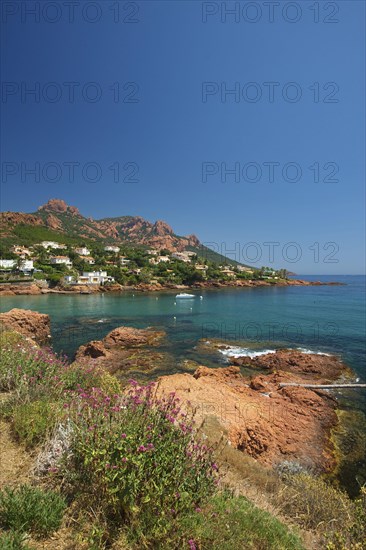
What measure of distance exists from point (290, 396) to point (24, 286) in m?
68.8

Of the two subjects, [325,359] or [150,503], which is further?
[325,359]

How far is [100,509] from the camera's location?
3.07 m

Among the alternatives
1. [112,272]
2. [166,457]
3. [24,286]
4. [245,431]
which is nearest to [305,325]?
[245,431]

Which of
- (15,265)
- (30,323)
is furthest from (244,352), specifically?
(15,265)

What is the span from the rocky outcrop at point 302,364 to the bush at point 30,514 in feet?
56.7

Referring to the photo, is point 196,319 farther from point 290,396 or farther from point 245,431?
point 245,431

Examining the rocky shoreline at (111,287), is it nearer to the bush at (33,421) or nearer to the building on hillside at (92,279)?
the building on hillside at (92,279)

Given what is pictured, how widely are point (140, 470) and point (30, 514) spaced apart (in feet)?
3.94

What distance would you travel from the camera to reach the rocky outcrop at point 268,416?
29.7 feet

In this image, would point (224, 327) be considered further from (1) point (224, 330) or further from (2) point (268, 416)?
(2) point (268, 416)

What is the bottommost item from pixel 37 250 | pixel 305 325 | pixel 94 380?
pixel 305 325

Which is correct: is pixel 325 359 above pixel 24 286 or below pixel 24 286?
below

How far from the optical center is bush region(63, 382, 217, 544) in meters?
2.90

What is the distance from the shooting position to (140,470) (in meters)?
2.90
